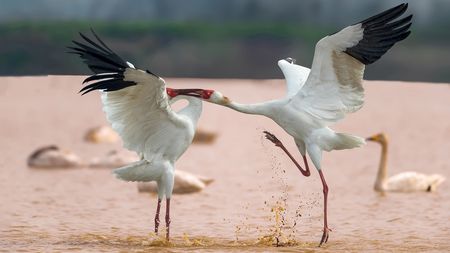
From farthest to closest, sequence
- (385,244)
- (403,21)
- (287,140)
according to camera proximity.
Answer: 1. (287,140)
2. (385,244)
3. (403,21)

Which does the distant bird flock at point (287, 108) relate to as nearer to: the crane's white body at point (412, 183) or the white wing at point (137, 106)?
the white wing at point (137, 106)

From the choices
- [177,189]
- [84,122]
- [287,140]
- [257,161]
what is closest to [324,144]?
[177,189]

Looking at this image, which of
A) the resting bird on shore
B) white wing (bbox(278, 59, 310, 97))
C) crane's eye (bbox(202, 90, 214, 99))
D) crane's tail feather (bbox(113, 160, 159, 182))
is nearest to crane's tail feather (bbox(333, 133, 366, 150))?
white wing (bbox(278, 59, 310, 97))

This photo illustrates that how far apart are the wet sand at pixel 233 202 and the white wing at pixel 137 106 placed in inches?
33.3

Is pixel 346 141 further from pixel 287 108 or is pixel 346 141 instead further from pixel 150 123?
pixel 150 123

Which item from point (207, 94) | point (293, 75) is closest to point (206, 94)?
point (207, 94)

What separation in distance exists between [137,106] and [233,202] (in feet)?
15.0

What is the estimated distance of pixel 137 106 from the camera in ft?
38.6

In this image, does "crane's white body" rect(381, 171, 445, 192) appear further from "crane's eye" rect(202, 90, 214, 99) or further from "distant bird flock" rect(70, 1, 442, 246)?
"crane's eye" rect(202, 90, 214, 99)

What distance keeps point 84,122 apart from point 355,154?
909cm

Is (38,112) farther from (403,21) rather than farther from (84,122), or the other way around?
(403,21)

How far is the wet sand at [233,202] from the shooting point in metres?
12.4

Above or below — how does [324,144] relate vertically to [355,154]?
below

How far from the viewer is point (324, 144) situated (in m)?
12.0
